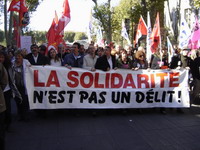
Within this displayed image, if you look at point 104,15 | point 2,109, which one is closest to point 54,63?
point 2,109

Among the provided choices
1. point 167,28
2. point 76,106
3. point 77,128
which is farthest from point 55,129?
point 167,28

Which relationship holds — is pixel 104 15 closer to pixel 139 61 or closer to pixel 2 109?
pixel 139 61

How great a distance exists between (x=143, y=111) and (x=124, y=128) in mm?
1822

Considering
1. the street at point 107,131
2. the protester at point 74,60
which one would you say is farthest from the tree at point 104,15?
the street at point 107,131

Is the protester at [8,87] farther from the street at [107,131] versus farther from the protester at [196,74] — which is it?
the protester at [196,74]

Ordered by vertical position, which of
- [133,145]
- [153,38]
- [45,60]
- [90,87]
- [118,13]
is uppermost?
[118,13]

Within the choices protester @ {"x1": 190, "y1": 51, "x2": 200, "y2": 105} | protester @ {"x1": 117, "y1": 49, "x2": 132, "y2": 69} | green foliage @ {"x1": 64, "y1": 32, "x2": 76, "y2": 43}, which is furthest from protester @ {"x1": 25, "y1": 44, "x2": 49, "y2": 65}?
green foliage @ {"x1": 64, "y1": 32, "x2": 76, "y2": 43}

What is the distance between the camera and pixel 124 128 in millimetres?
6508

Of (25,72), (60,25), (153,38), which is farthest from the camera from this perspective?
(153,38)

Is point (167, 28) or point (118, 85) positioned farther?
point (167, 28)

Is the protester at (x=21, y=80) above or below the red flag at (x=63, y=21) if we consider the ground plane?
below

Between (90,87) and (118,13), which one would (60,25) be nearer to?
(90,87)

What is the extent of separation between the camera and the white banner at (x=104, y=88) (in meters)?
7.42

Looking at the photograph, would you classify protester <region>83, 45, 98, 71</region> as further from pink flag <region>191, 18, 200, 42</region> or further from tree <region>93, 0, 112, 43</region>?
tree <region>93, 0, 112, 43</region>
